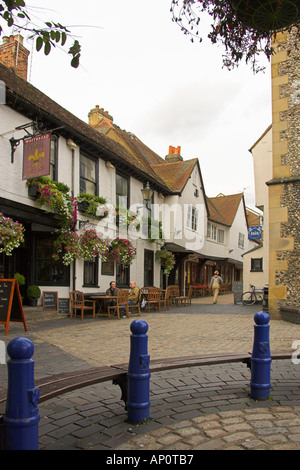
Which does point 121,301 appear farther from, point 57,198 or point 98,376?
point 98,376

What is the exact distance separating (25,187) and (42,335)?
4.10m

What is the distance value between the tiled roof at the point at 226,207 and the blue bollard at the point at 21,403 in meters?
28.4

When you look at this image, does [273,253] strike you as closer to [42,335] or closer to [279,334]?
[279,334]

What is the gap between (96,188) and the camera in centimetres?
1409

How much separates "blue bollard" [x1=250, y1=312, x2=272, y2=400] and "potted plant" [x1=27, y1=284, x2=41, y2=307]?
8282mm

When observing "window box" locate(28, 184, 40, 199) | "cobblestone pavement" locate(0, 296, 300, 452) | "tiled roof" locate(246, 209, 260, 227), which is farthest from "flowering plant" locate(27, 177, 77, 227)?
"tiled roof" locate(246, 209, 260, 227)

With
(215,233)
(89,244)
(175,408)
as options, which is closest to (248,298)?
(89,244)

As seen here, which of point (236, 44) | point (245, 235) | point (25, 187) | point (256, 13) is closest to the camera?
point (256, 13)

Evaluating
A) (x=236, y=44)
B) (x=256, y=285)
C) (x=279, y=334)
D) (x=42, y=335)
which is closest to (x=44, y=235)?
(x=42, y=335)

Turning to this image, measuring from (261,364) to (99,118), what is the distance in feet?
63.2

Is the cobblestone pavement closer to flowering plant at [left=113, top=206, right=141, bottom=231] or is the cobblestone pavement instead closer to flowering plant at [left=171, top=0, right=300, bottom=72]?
flowering plant at [left=171, top=0, right=300, bottom=72]

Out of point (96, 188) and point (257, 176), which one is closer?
point (96, 188)

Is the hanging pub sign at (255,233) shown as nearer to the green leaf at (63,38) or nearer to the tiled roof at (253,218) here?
the green leaf at (63,38)

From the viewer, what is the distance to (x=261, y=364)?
4.15 metres
